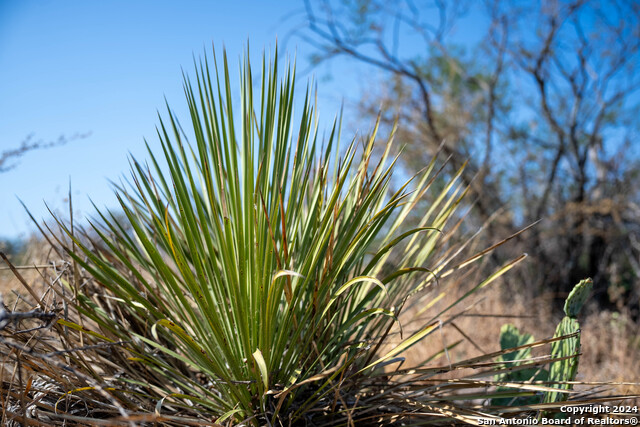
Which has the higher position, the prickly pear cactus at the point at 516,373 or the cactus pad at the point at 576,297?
the cactus pad at the point at 576,297

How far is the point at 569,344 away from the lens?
1.34 metres

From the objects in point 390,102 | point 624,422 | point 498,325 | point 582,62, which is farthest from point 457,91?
point 624,422

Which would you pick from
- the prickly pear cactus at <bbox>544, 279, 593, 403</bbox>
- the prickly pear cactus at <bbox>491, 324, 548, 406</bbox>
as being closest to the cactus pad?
the prickly pear cactus at <bbox>544, 279, 593, 403</bbox>

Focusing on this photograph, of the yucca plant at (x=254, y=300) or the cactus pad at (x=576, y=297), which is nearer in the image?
the yucca plant at (x=254, y=300)

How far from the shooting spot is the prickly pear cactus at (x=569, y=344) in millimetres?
1298

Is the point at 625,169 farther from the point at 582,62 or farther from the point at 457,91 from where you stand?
the point at 457,91

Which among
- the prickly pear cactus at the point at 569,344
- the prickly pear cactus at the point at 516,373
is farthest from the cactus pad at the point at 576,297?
the prickly pear cactus at the point at 516,373

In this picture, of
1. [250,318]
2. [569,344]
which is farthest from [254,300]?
[569,344]

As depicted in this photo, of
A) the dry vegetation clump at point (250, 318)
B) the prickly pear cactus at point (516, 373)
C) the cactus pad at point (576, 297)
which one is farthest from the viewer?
the prickly pear cactus at point (516, 373)

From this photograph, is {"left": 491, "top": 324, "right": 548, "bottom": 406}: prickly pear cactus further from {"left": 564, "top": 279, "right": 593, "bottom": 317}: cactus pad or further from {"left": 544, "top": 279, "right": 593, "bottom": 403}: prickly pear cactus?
{"left": 564, "top": 279, "right": 593, "bottom": 317}: cactus pad

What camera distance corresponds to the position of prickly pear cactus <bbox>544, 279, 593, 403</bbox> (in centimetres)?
130

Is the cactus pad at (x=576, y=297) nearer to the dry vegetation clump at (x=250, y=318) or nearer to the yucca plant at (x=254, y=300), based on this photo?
the dry vegetation clump at (x=250, y=318)

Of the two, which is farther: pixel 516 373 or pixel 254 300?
pixel 516 373

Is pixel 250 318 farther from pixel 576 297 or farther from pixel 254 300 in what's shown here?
pixel 576 297
